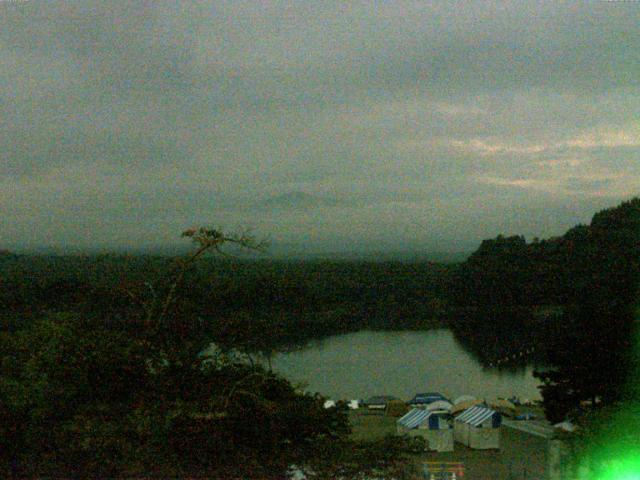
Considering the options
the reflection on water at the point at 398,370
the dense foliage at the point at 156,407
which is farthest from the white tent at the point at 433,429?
the dense foliage at the point at 156,407

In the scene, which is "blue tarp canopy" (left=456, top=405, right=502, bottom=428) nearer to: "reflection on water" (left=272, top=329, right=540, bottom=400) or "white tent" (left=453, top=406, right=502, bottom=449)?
"white tent" (left=453, top=406, right=502, bottom=449)

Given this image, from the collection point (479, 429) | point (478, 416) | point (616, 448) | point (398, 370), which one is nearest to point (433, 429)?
point (479, 429)

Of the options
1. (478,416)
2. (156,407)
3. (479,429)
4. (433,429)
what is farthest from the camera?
(478,416)

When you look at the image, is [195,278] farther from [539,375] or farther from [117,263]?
[539,375]

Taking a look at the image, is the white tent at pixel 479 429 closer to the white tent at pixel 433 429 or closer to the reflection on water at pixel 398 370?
the white tent at pixel 433 429

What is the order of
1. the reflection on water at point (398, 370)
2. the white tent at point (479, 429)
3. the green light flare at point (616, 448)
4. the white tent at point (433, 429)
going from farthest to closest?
the reflection on water at point (398, 370) < the white tent at point (433, 429) < the white tent at point (479, 429) < the green light flare at point (616, 448)

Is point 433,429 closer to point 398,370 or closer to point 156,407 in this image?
point 156,407
